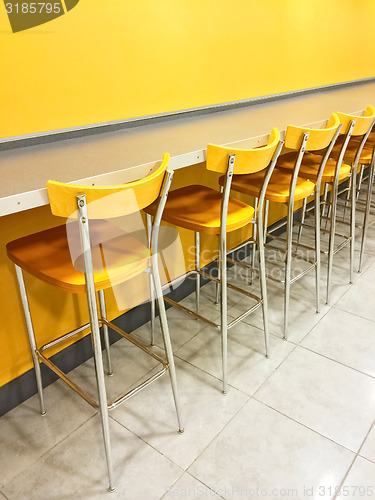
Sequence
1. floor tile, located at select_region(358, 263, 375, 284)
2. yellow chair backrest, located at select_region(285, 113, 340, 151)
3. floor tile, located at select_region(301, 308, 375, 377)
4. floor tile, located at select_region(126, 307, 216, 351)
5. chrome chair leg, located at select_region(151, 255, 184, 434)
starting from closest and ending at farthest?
chrome chair leg, located at select_region(151, 255, 184, 434) → yellow chair backrest, located at select_region(285, 113, 340, 151) → floor tile, located at select_region(301, 308, 375, 377) → floor tile, located at select_region(126, 307, 216, 351) → floor tile, located at select_region(358, 263, 375, 284)

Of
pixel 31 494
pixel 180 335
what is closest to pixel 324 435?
pixel 180 335

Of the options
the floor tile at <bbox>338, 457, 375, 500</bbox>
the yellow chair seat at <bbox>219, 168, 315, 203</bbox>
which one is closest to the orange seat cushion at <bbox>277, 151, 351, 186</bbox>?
the yellow chair seat at <bbox>219, 168, 315, 203</bbox>

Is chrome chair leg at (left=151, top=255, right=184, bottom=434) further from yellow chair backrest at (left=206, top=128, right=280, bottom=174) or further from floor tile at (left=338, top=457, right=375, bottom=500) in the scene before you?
floor tile at (left=338, top=457, right=375, bottom=500)

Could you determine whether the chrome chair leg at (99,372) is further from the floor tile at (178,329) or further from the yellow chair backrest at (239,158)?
the floor tile at (178,329)

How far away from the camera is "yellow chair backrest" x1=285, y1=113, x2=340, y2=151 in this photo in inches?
71.4

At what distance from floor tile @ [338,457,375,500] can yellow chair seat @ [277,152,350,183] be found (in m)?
1.40

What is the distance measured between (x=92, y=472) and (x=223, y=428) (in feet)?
1.79

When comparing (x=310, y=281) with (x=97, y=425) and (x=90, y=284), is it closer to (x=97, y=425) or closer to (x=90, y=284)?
(x=97, y=425)

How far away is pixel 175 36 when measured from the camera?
2.16 m

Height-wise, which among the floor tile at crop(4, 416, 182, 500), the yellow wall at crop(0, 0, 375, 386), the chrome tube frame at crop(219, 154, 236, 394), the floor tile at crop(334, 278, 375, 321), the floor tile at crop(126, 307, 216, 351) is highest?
the yellow wall at crop(0, 0, 375, 386)

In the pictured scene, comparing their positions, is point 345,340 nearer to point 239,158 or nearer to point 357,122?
point 357,122

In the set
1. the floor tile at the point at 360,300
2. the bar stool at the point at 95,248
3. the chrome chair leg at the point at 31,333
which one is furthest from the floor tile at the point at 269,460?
the floor tile at the point at 360,300

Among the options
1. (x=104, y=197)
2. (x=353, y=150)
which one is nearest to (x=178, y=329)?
(x=104, y=197)

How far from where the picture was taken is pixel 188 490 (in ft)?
4.92
